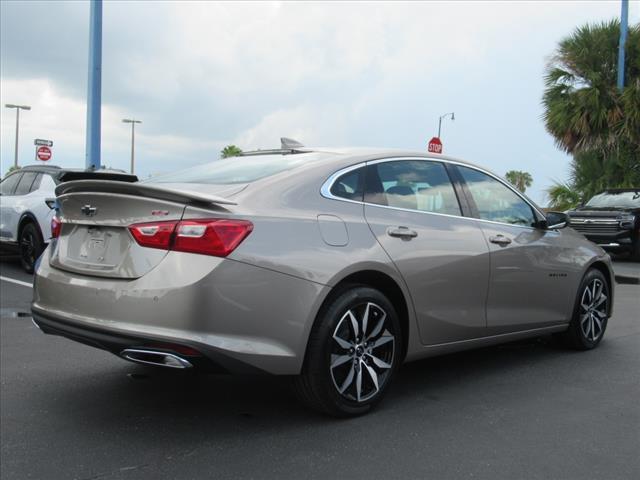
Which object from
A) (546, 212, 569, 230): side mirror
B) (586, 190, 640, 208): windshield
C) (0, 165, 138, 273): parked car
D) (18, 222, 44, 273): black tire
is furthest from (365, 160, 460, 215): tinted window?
(586, 190, 640, 208): windshield

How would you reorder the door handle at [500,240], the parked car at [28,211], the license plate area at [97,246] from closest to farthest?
the license plate area at [97,246]
the door handle at [500,240]
the parked car at [28,211]

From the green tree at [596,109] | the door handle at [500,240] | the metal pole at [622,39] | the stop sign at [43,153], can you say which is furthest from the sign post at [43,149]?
the door handle at [500,240]

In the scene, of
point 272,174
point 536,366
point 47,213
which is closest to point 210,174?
point 272,174

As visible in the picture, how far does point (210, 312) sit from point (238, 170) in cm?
120

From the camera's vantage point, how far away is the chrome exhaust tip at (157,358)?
10.7 ft

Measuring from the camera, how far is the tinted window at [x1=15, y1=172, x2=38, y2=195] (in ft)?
33.8

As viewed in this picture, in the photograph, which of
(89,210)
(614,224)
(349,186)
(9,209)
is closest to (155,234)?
(89,210)

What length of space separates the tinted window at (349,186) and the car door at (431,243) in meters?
0.06

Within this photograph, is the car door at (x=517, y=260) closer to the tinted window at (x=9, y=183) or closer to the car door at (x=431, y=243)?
the car door at (x=431, y=243)

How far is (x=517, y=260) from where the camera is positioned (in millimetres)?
4867

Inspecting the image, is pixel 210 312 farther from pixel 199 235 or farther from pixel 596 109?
pixel 596 109

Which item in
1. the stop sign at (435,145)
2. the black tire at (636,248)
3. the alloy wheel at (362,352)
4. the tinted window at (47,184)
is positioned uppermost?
the stop sign at (435,145)

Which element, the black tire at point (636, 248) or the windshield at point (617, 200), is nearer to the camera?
the black tire at point (636, 248)

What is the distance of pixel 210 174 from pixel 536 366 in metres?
2.84
